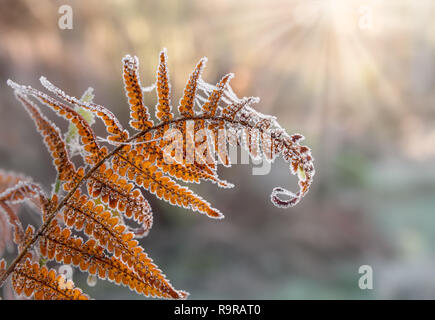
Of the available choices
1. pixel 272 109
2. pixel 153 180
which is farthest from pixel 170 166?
pixel 272 109

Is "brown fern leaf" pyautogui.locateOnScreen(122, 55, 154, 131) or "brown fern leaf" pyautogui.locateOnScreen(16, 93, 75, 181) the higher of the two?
"brown fern leaf" pyautogui.locateOnScreen(122, 55, 154, 131)

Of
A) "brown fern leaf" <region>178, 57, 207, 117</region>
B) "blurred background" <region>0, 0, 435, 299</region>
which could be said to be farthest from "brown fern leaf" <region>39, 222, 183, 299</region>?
"blurred background" <region>0, 0, 435, 299</region>

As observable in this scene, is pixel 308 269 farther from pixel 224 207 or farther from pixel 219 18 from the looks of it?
pixel 219 18

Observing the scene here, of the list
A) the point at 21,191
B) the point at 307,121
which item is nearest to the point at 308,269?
the point at 307,121

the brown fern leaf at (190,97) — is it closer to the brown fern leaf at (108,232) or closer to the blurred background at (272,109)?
the brown fern leaf at (108,232)

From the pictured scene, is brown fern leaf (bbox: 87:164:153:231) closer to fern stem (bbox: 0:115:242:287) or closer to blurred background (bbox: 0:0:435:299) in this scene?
fern stem (bbox: 0:115:242:287)

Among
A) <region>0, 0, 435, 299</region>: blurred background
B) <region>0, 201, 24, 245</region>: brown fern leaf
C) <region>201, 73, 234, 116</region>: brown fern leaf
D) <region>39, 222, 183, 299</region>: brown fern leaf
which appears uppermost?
<region>0, 0, 435, 299</region>: blurred background
